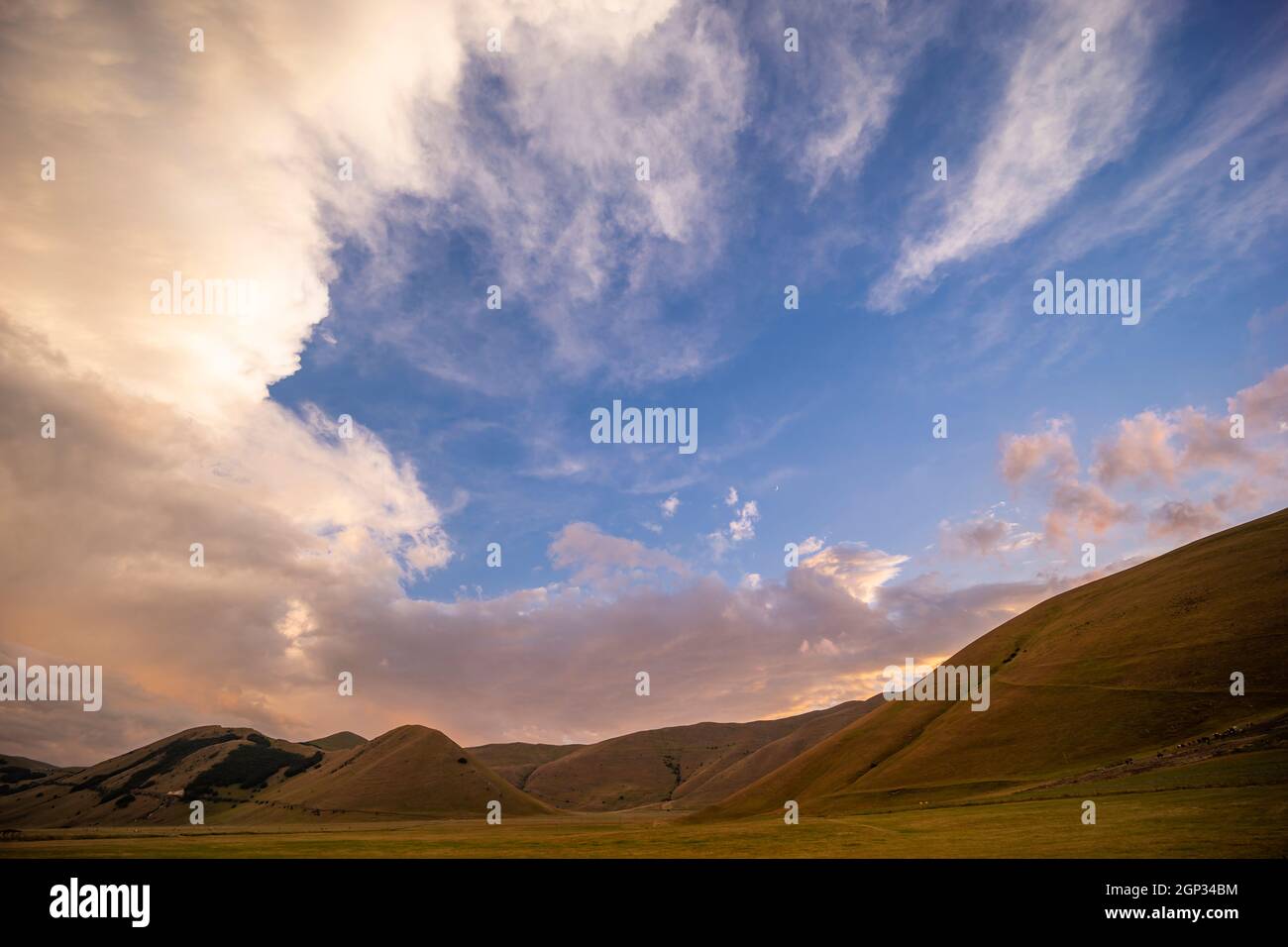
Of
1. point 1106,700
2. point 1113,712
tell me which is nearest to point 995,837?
point 1113,712

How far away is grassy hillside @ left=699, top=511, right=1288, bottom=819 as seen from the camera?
80.1 meters

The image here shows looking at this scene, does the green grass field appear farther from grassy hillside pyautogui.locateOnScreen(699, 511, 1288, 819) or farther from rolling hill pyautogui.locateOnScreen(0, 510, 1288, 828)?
grassy hillside pyautogui.locateOnScreen(699, 511, 1288, 819)

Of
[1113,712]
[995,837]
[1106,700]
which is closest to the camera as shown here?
[995,837]

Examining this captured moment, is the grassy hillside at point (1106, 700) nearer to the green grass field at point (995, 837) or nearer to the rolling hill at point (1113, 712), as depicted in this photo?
the rolling hill at point (1113, 712)

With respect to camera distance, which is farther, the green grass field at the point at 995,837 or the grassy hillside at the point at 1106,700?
the grassy hillside at the point at 1106,700

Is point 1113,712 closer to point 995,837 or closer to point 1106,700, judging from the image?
point 1106,700

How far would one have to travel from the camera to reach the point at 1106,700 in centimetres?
9312

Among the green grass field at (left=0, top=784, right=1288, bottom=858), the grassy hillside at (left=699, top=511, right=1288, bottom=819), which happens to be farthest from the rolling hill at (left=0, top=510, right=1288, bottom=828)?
the green grass field at (left=0, top=784, right=1288, bottom=858)

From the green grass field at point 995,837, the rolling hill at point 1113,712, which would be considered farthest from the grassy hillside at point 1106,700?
the green grass field at point 995,837

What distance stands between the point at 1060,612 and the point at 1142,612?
3069 cm

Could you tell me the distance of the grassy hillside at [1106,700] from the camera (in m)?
80.1
